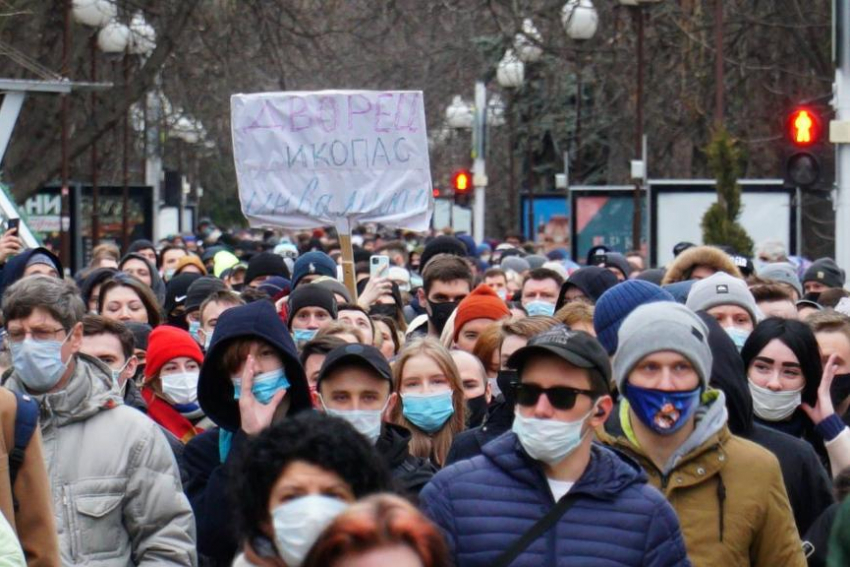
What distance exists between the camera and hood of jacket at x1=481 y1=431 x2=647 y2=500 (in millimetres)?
4941

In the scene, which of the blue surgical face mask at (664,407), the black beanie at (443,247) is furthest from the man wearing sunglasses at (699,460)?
the black beanie at (443,247)

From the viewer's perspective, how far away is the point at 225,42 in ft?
83.9

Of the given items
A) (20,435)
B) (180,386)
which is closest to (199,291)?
(180,386)

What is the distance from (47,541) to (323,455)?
154 centimetres

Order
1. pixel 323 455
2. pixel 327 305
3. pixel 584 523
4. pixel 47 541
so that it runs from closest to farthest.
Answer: pixel 323 455
pixel 584 523
pixel 47 541
pixel 327 305

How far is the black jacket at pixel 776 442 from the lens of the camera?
6.32 meters

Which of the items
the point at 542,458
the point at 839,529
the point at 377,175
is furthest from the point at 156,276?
the point at 839,529

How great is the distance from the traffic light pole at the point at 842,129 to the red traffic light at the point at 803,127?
439 mm

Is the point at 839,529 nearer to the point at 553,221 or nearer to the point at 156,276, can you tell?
the point at 156,276

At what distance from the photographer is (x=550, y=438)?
500cm

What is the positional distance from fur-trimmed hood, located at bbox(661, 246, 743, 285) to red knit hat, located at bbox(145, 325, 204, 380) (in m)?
2.62

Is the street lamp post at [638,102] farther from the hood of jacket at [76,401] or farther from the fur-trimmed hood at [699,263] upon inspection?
the hood of jacket at [76,401]

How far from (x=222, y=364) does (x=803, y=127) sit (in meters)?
11.3

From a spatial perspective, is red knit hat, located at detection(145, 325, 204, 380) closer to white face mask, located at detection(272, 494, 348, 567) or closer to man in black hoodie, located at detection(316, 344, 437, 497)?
man in black hoodie, located at detection(316, 344, 437, 497)
